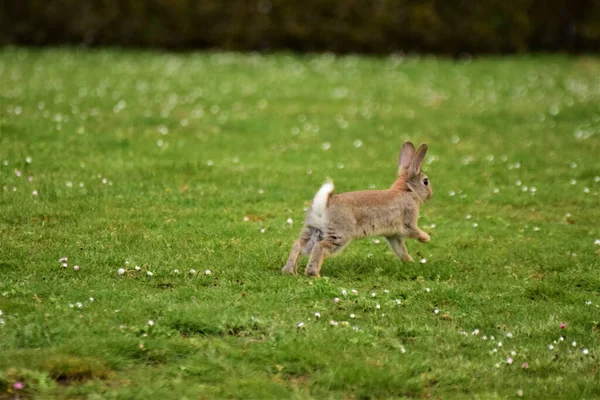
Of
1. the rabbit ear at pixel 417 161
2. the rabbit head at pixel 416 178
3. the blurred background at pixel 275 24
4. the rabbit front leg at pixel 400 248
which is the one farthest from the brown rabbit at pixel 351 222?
the blurred background at pixel 275 24

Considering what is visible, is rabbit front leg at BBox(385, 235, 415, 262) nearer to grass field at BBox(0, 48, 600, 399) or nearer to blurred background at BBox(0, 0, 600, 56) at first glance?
grass field at BBox(0, 48, 600, 399)

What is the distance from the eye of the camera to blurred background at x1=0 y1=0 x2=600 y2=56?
92.6ft

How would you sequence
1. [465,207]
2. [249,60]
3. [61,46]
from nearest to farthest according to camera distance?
[465,207] < [249,60] < [61,46]

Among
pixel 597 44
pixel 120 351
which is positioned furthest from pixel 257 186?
pixel 597 44

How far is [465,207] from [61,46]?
19.7 m

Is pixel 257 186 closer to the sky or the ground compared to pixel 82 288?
closer to the sky

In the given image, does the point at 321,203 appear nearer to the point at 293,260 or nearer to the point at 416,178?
the point at 293,260

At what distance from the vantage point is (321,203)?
8.88 meters

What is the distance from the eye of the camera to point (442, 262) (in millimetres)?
9922

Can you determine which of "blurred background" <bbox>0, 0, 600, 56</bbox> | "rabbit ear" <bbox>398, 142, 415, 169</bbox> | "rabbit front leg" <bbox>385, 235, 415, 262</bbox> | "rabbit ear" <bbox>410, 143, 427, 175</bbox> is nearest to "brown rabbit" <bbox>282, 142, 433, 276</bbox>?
"rabbit front leg" <bbox>385, 235, 415, 262</bbox>

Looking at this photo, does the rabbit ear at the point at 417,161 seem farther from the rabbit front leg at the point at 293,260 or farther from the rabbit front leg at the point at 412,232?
the rabbit front leg at the point at 293,260

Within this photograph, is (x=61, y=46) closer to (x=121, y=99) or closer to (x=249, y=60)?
(x=249, y=60)

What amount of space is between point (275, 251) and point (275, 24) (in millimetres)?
19575

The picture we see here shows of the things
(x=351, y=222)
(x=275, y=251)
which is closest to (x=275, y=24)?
(x=275, y=251)
